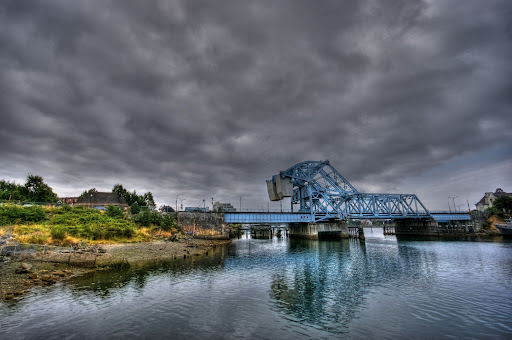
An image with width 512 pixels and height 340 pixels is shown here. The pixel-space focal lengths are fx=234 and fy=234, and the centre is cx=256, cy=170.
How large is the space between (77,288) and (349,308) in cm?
2081

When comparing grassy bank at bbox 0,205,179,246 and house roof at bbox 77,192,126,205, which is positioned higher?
house roof at bbox 77,192,126,205

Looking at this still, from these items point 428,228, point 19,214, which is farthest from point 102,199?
point 428,228

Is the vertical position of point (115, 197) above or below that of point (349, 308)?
above

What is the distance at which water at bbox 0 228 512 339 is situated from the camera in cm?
1204

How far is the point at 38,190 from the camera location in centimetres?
7225

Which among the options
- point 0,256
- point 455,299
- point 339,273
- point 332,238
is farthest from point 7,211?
point 332,238

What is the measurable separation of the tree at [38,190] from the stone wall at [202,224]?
4481cm

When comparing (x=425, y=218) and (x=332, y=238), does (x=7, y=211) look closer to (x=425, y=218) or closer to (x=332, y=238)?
(x=332, y=238)

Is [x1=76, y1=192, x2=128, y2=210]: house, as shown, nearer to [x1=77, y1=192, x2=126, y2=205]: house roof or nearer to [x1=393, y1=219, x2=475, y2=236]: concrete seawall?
[x1=77, y1=192, x2=126, y2=205]: house roof

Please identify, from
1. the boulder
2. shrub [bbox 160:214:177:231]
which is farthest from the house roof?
the boulder

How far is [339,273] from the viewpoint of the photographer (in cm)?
2712

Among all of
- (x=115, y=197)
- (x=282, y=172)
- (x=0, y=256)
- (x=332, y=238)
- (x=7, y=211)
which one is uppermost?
(x=282, y=172)

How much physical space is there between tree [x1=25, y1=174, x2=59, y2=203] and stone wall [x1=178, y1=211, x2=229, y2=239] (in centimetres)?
4481

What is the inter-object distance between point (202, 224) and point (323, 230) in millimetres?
41785
